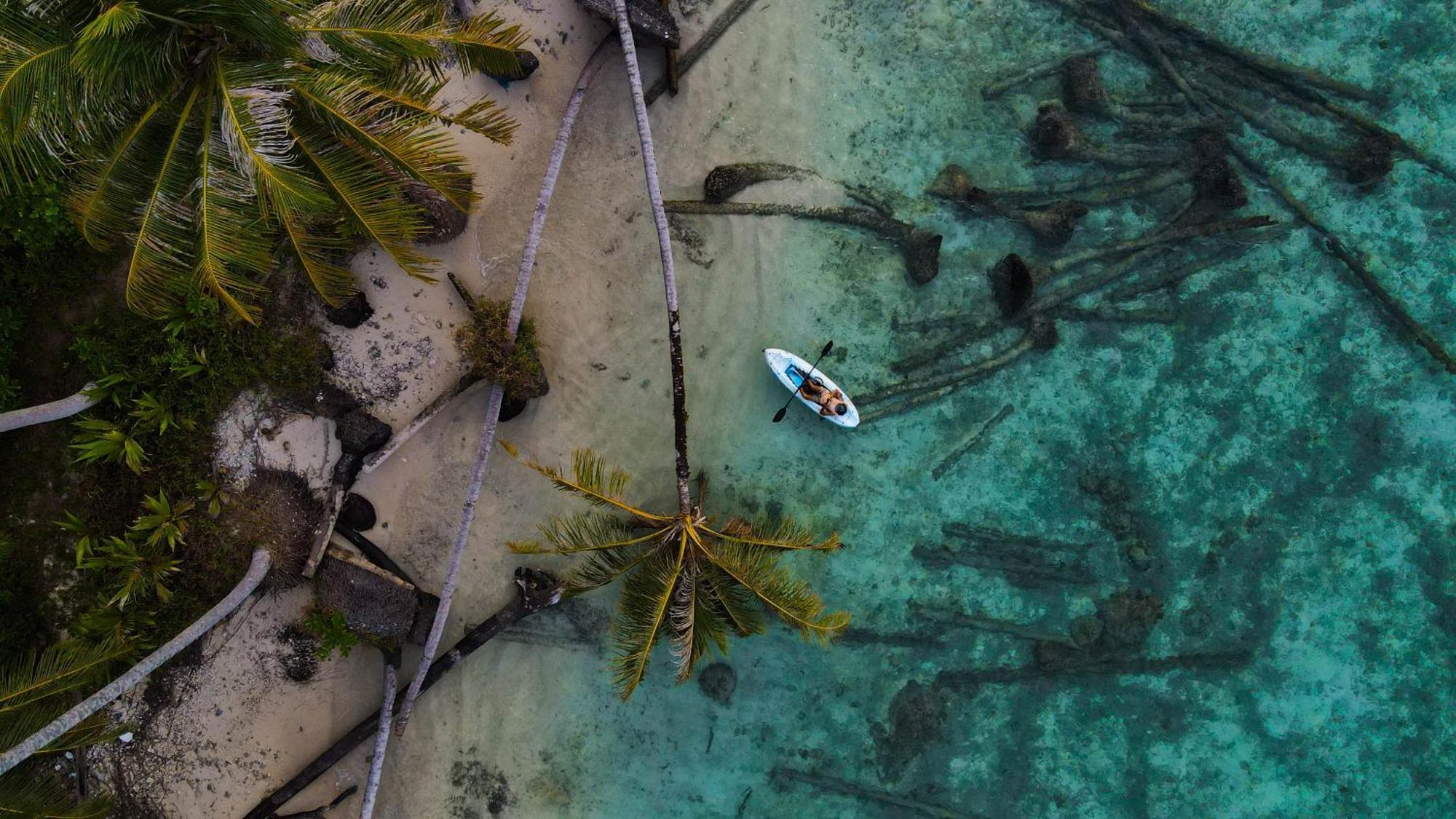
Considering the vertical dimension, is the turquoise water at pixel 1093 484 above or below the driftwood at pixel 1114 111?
below

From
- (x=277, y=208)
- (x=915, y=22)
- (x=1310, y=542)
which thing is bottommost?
(x=1310, y=542)

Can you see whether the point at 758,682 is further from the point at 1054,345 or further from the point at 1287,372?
the point at 1287,372

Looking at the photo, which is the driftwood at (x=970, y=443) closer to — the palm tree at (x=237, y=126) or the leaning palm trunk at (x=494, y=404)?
the leaning palm trunk at (x=494, y=404)

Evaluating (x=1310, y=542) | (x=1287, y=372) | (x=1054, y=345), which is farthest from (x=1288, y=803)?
(x=1054, y=345)

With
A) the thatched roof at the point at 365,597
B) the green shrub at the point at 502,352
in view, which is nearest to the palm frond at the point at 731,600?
the green shrub at the point at 502,352

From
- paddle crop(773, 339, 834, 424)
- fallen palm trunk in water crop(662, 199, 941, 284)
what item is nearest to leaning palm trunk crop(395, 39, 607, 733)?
fallen palm trunk in water crop(662, 199, 941, 284)

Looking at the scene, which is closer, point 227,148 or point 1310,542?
point 227,148

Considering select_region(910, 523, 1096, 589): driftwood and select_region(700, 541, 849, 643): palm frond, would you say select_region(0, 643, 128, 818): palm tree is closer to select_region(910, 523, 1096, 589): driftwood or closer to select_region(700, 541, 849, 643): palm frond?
select_region(700, 541, 849, 643): palm frond
